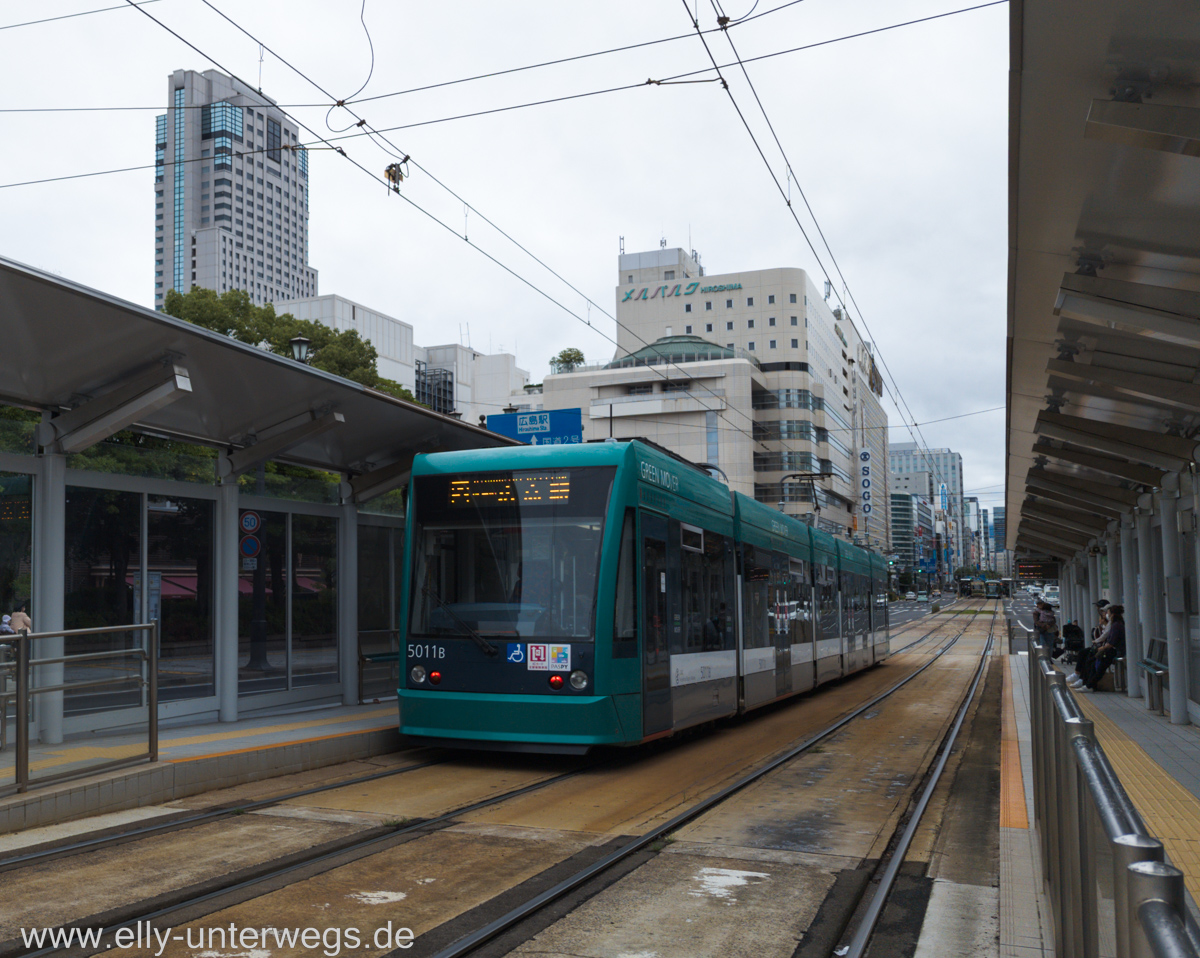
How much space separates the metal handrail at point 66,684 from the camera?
24.8ft

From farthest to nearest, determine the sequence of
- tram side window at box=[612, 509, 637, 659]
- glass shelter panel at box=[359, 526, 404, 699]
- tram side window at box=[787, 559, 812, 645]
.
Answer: tram side window at box=[787, 559, 812, 645], glass shelter panel at box=[359, 526, 404, 699], tram side window at box=[612, 509, 637, 659]

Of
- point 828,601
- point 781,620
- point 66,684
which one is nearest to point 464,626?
point 66,684

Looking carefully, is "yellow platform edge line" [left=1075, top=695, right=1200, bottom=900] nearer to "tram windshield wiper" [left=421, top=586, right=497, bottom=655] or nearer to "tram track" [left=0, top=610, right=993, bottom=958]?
"tram track" [left=0, top=610, right=993, bottom=958]

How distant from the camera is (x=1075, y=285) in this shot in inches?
313

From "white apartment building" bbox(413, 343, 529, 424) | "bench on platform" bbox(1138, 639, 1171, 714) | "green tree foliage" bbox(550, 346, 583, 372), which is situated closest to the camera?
"bench on platform" bbox(1138, 639, 1171, 714)

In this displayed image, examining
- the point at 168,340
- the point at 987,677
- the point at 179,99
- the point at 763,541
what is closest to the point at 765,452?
the point at 987,677

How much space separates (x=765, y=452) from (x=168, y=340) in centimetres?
8826

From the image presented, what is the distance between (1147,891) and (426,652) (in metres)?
9.41

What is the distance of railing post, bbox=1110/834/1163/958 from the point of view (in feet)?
5.31

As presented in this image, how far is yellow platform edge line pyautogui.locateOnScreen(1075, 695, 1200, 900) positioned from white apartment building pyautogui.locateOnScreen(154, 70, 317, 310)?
175438mm

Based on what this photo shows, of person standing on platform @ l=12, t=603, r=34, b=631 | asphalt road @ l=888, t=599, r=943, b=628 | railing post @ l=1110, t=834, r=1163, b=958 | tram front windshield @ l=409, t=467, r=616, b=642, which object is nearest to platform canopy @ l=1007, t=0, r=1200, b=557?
railing post @ l=1110, t=834, r=1163, b=958

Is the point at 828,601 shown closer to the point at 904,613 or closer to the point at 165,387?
the point at 165,387

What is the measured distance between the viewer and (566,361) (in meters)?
110

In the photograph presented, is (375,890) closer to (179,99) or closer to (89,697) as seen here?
(89,697)
